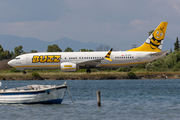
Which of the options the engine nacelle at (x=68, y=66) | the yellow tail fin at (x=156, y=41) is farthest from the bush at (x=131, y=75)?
the engine nacelle at (x=68, y=66)

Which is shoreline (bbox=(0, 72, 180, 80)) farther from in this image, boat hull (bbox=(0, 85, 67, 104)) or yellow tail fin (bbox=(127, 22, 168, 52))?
boat hull (bbox=(0, 85, 67, 104))

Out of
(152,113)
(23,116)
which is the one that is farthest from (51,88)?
(152,113)

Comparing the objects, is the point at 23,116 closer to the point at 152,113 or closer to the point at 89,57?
the point at 152,113

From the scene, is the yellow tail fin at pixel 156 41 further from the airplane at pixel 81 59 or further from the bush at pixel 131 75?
the bush at pixel 131 75

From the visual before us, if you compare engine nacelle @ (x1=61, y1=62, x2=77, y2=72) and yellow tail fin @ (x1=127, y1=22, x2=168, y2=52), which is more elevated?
yellow tail fin @ (x1=127, y1=22, x2=168, y2=52)

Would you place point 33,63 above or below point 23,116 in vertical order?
above

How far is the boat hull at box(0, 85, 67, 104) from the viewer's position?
98.7ft

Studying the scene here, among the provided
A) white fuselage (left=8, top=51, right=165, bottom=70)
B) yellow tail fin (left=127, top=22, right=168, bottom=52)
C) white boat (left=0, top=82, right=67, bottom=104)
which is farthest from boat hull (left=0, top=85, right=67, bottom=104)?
yellow tail fin (left=127, top=22, right=168, bottom=52)

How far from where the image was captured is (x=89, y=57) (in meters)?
65.7

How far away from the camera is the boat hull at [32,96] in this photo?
30.1 m

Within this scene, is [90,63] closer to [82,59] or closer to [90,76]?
[82,59]

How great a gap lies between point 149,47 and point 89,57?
1306 centimetres

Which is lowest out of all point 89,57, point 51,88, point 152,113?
point 152,113

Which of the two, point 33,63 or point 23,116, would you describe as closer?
point 23,116
